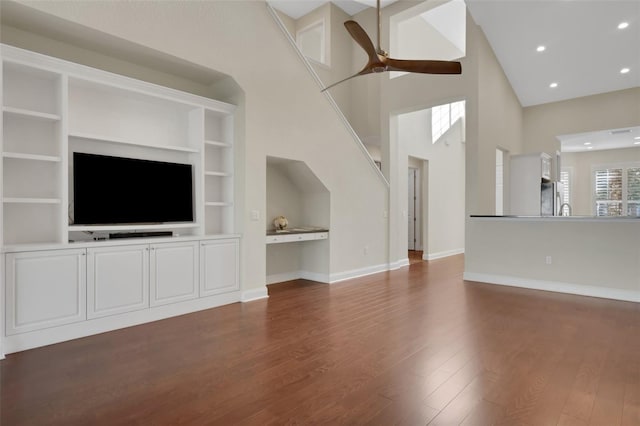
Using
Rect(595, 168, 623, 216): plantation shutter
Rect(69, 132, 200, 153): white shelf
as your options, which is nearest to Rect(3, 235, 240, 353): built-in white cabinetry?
Rect(69, 132, 200, 153): white shelf

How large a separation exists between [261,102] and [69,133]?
2161 mm

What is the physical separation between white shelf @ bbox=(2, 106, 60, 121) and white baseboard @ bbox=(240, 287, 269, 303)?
2.68 meters

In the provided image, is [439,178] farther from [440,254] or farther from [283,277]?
[283,277]

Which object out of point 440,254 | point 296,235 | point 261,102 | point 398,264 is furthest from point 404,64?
point 440,254

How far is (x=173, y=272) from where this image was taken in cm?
386

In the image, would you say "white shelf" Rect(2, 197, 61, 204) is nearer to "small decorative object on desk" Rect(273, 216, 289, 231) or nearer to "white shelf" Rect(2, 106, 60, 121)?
"white shelf" Rect(2, 106, 60, 121)

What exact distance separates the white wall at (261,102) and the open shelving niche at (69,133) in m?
0.38

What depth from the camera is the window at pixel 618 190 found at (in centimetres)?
965

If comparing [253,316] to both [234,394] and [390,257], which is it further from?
[390,257]

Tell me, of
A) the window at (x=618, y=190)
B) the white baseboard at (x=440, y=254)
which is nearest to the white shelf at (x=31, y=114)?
the white baseboard at (x=440, y=254)

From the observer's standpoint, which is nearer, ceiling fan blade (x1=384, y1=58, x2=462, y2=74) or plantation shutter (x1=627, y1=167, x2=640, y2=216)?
ceiling fan blade (x1=384, y1=58, x2=462, y2=74)

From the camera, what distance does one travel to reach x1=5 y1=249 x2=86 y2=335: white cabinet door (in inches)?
112

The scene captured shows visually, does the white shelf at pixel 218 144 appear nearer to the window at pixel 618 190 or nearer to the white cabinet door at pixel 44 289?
the white cabinet door at pixel 44 289

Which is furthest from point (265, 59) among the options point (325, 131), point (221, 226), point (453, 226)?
point (453, 226)
